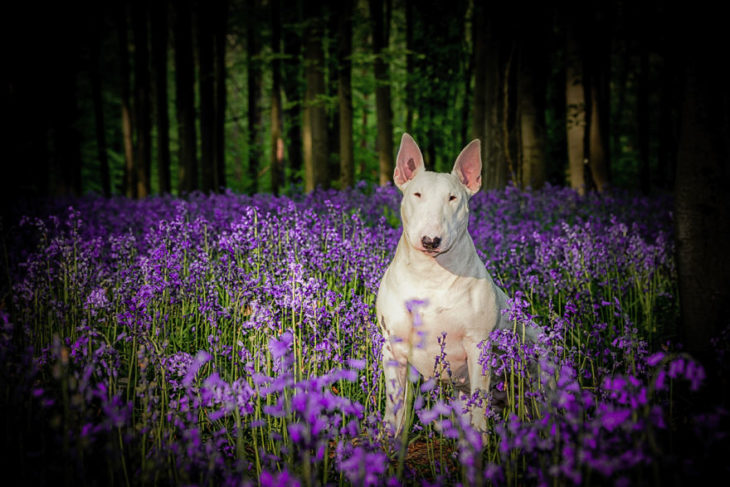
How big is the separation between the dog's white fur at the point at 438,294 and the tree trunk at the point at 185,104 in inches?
628

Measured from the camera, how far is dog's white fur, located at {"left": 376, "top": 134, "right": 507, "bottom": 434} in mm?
3092

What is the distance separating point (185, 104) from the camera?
18.1 meters

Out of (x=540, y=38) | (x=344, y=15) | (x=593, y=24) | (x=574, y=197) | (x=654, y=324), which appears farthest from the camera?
(x=344, y=15)

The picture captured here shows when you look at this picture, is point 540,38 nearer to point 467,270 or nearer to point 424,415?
point 467,270

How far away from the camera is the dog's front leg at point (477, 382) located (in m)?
3.04

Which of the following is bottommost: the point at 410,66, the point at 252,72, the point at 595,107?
the point at 595,107

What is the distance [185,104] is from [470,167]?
1673 centimetres

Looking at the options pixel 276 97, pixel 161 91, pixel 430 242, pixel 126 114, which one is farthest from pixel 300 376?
pixel 126 114

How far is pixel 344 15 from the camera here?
1569cm

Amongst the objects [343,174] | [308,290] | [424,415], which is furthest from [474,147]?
[343,174]

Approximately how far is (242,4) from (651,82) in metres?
21.6

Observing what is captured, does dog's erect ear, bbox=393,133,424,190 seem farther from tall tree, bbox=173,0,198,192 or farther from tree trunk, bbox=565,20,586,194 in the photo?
tall tree, bbox=173,0,198,192

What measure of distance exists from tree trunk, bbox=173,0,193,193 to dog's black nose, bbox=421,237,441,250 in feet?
53.3

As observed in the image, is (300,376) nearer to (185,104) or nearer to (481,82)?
(481,82)
